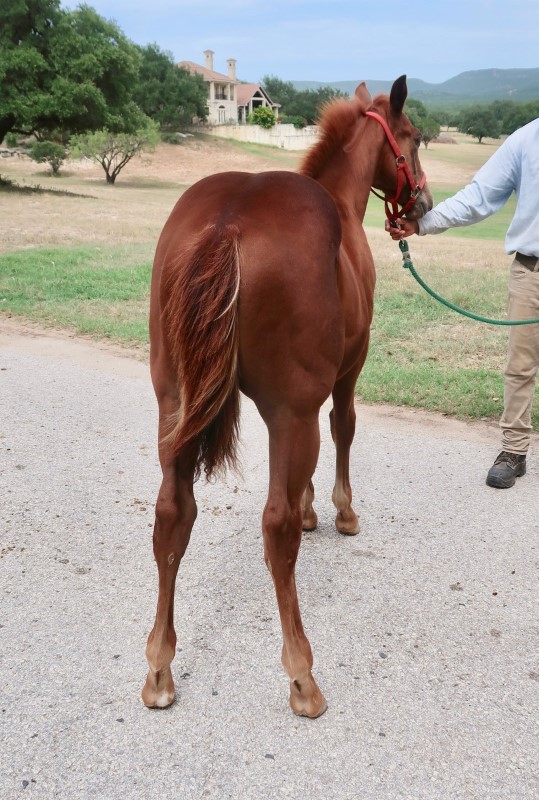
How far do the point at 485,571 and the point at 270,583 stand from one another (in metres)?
1.11

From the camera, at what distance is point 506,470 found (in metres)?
4.52

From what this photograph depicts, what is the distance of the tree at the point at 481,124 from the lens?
8394cm

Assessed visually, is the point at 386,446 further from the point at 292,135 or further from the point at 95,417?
the point at 292,135

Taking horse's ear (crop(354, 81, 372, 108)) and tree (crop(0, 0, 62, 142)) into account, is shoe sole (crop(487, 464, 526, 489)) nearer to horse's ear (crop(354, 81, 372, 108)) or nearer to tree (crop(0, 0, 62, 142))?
horse's ear (crop(354, 81, 372, 108))

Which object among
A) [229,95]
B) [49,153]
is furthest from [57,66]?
[229,95]

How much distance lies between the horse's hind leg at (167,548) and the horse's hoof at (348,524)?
1.50 metres

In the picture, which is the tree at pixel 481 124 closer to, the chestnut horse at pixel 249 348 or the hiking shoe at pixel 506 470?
the hiking shoe at pixel 506 470

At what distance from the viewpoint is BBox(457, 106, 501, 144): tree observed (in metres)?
83.9

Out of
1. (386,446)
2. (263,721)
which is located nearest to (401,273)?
(386,446)

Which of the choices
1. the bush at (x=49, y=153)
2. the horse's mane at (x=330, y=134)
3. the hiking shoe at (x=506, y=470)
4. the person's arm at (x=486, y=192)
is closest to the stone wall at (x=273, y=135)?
the bush at (x=49, y=153)

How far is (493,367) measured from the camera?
6855mm

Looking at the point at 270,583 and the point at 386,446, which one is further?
the point at 386,446

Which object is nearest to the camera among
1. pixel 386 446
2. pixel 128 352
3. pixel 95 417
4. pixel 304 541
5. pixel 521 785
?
pixel 521 785

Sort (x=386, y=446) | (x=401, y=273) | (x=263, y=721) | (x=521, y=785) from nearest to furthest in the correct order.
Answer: (x=521, y=785), (x=263, y=721), (x=386, y=446), (x=401, y=273)
